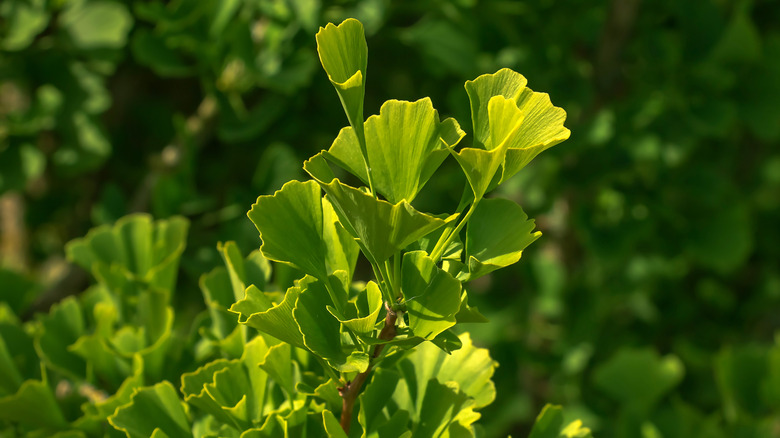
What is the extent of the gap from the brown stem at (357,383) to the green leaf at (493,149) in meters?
0.07

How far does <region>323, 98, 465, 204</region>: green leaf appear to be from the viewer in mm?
325

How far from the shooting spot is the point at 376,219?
31 centimetres

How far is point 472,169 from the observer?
0.31 meters

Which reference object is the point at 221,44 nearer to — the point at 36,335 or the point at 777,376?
the point at 36,335

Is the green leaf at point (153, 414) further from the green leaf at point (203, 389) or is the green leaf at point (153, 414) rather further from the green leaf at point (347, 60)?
the green leaf at point (347, 60)

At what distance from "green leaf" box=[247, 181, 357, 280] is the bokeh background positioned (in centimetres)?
40

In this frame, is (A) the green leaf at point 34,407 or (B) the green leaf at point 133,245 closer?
(A) the green leaf at point 34,407

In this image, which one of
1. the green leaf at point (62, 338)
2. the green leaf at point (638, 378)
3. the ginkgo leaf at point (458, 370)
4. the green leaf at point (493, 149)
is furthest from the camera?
the green leaf at point (638, 378)

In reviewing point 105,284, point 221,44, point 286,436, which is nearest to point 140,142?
point 221,44

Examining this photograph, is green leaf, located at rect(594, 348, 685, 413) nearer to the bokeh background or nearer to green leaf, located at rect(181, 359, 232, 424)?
the bokeh background

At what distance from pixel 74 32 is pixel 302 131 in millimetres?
280

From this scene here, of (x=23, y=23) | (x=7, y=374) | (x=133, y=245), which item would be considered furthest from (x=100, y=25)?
(x=7, y=374)

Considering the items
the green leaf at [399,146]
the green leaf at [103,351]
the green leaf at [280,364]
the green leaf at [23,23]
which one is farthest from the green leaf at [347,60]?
the green leaf at [23,23]

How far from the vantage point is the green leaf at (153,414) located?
0.40 metres
